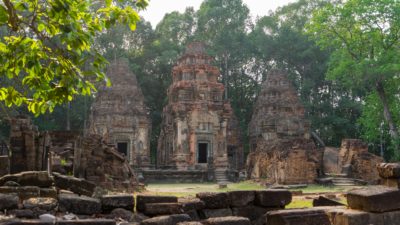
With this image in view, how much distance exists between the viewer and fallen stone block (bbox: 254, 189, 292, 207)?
28.2 ft

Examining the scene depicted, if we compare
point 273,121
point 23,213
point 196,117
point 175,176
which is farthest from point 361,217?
point 273,121

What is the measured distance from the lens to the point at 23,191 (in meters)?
8.22

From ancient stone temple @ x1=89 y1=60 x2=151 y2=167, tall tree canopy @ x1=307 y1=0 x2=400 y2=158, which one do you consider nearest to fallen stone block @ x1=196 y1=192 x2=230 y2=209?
tall tree canopy @ x1=307 y1=0 x2=400 y2=158

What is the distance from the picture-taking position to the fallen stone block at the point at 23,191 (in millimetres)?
8133

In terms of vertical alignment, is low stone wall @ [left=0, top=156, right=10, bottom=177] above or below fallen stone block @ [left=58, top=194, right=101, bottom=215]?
above

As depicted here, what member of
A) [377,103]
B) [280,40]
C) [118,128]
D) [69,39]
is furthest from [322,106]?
[69,39]

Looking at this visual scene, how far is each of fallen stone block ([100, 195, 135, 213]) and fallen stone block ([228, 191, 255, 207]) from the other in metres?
1.88

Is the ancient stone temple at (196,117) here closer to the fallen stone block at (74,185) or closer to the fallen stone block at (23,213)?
the fallen stone block at (74,185)

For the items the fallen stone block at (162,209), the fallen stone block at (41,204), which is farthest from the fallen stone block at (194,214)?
the fallen stone block at (41,204)

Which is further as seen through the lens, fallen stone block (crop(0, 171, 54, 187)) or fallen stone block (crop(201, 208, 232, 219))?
fallen stone block (crop(0, 171, 54, 187))

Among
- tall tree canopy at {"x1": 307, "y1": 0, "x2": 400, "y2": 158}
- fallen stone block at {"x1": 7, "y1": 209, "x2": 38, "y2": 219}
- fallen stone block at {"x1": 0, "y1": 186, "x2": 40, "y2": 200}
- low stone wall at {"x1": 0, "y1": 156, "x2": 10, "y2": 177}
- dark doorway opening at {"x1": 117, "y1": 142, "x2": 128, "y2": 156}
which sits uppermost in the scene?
tall tree canopy at {"x1": 307, "y1": 0, "x2": 400, "y2": 158}

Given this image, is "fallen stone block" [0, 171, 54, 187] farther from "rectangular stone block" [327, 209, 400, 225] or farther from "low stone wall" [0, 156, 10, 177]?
"rectangular stone block" [327, 209, 400, 225]

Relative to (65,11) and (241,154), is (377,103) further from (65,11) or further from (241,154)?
(65,11)

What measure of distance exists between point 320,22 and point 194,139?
1162 centimetres
